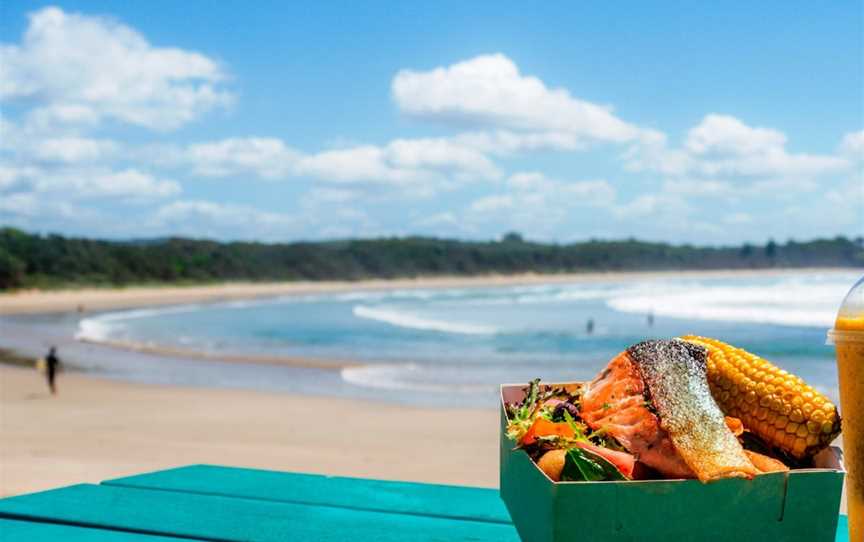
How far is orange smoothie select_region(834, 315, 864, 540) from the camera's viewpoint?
4.11 feet

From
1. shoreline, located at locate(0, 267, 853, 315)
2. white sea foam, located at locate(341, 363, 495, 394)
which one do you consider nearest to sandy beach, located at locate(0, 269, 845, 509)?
white sea foam, located at locate(341, 363, 495, 394)

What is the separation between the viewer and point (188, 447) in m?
11.1

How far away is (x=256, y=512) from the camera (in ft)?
6.05

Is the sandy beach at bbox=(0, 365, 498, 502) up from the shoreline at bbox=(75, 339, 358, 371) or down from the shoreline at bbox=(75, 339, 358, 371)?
up

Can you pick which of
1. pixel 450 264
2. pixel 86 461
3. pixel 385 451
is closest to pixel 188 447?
pixel 86 461

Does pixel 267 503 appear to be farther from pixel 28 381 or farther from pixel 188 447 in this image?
pixel 28 381

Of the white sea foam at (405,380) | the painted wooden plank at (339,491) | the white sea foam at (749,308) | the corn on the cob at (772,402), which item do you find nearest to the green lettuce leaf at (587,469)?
the corn on the cob at (772,402)

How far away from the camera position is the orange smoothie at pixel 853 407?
1254 mm

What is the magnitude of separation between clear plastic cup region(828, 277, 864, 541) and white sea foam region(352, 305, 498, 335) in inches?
1103

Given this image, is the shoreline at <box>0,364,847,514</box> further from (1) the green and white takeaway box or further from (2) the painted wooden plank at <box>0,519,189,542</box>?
(1) the green and white takeaway box

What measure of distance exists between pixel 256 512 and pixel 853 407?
44.5 inches

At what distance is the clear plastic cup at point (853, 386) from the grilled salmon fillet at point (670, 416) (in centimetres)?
22

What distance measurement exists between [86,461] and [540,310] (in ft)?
110

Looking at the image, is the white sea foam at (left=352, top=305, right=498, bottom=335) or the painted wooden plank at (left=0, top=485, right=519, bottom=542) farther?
the white sea foam at (left=352, top=305, right=498, bottom=335)
